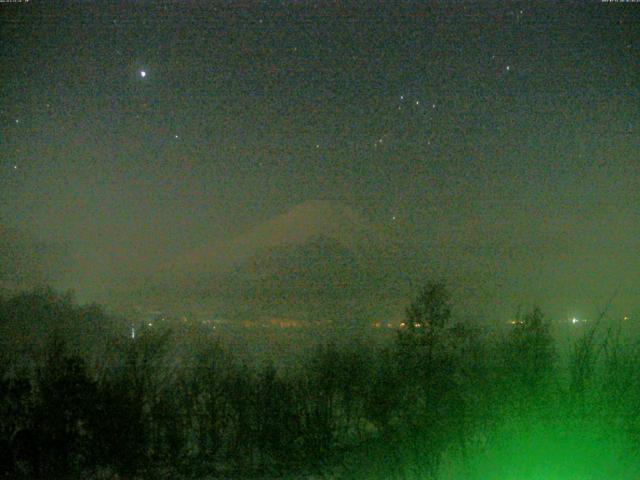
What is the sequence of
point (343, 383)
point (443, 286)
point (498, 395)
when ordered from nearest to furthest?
point (498, 395) < point (443, 286) < point (343, 383)

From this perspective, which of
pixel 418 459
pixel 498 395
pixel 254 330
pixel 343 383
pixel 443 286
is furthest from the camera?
pixel 254 330

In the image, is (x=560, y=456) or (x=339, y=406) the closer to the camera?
(x=560, y=456)

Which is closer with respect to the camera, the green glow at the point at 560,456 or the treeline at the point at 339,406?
the green glow at the point at 560,456

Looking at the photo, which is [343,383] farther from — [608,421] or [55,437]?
[608,421]

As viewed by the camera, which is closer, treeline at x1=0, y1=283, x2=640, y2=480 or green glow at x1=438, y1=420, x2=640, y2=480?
green glow at x1=438, y1=420, x2=640, y2=480

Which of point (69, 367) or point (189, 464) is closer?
point (69, 367)

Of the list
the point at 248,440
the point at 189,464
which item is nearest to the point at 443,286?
the point at 248,440

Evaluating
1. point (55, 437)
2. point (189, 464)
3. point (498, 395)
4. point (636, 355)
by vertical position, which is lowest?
A: point (189, 464)

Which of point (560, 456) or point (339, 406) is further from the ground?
point (560, 456)
